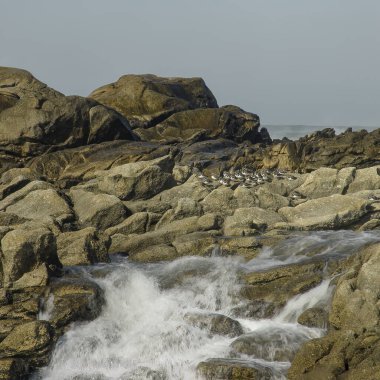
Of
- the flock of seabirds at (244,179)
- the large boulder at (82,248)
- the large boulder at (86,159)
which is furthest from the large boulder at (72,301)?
the large boulder at (86,159)

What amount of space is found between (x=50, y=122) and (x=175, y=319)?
26157 millimetres

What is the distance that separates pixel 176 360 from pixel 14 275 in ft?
22.2

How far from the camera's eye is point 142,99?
61.6m

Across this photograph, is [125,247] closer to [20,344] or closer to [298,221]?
[298,221]

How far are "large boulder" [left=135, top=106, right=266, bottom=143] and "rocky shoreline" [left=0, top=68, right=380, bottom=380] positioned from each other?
0.43ft

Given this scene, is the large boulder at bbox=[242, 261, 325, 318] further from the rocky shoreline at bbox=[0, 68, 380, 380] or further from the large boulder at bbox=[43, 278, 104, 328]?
the large boulder at bbox=[43, 278, 104, 328]

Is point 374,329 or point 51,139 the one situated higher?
point 51,139

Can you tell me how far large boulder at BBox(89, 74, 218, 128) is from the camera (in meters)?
60.3

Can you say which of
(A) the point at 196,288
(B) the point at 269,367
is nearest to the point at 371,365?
(B) the point at 269,367

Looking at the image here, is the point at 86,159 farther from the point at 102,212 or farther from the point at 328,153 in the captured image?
the point at 328,153

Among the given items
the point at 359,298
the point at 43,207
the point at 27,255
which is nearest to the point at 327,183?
the point at 43,207

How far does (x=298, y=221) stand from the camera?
104ft

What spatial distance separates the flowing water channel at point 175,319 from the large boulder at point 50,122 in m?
20.0

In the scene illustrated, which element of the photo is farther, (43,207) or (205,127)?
(205,127)
